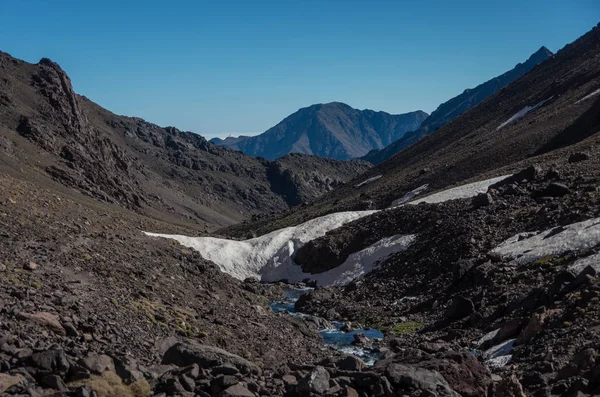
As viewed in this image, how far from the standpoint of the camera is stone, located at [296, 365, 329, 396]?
16.0 m

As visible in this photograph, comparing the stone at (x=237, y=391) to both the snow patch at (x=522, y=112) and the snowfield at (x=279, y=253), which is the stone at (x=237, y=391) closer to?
the snowfield at (x=279, y=253)

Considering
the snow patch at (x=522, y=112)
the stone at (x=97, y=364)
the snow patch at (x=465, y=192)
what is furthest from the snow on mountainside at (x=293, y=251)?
the snow patch at (x=522, y=112)

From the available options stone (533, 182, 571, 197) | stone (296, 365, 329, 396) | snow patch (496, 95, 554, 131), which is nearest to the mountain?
stone (533, 182, 571, 197)

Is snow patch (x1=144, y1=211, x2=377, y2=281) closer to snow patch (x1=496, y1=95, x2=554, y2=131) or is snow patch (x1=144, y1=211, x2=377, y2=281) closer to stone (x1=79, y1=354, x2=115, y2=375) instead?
stone (x1=79, y1=354, x2=115, y2=375)

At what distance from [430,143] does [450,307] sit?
106103mm

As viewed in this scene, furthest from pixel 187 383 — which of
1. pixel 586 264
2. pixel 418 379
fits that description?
pixel 586 264

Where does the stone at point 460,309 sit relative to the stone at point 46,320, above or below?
below

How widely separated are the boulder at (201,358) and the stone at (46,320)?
3.48 metres

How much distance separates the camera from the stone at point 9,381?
13422 mm

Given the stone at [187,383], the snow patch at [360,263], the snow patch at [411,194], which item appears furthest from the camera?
the snow patch at [411,194]

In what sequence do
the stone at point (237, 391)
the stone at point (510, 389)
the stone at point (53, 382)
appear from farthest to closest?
the stone at point (510, 389)
the stone at point (237, 391)
the stone at point (53, 382)

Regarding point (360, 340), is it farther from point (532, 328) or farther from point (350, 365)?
point (350, 365)

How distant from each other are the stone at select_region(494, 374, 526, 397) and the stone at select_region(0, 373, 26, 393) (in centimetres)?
1387

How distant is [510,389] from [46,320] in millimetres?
14856
